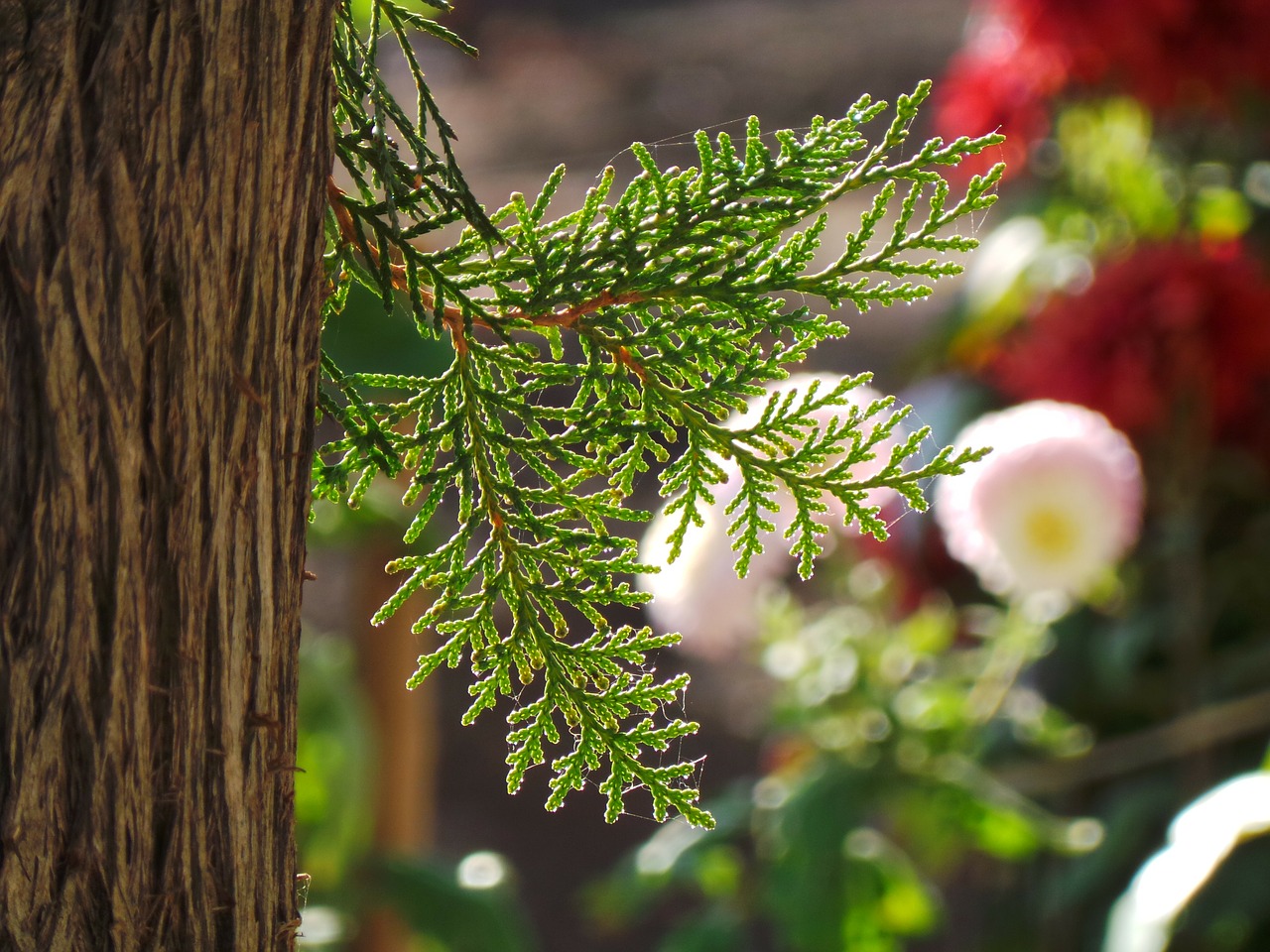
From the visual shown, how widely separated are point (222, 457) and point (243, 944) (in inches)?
5.1

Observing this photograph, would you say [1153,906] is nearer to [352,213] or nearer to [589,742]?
[589,742]

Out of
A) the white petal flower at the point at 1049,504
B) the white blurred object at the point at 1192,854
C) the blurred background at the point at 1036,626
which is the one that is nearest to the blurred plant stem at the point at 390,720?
the blurred background at the point at 1036,626

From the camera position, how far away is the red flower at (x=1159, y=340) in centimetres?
138

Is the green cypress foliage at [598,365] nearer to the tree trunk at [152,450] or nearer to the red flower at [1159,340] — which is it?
the tree trunk at [152,450]

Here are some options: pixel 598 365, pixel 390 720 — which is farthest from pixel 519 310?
pixel 390 720

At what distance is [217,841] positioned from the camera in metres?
0.34

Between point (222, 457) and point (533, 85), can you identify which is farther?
point (533, 85)

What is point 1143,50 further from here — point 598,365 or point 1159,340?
point 598,365

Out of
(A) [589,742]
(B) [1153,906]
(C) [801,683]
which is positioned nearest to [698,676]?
(C) [801,683]

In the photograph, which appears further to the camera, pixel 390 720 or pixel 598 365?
pixel 390 720

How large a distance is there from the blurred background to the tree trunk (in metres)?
0.93

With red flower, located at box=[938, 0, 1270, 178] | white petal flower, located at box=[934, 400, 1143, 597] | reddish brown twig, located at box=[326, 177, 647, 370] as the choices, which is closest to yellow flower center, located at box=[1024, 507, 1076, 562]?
white petal flower, located at box=[934, 400, 1143, 597]

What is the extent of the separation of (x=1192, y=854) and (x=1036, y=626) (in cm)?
30

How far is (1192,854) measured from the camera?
3.81 feet
